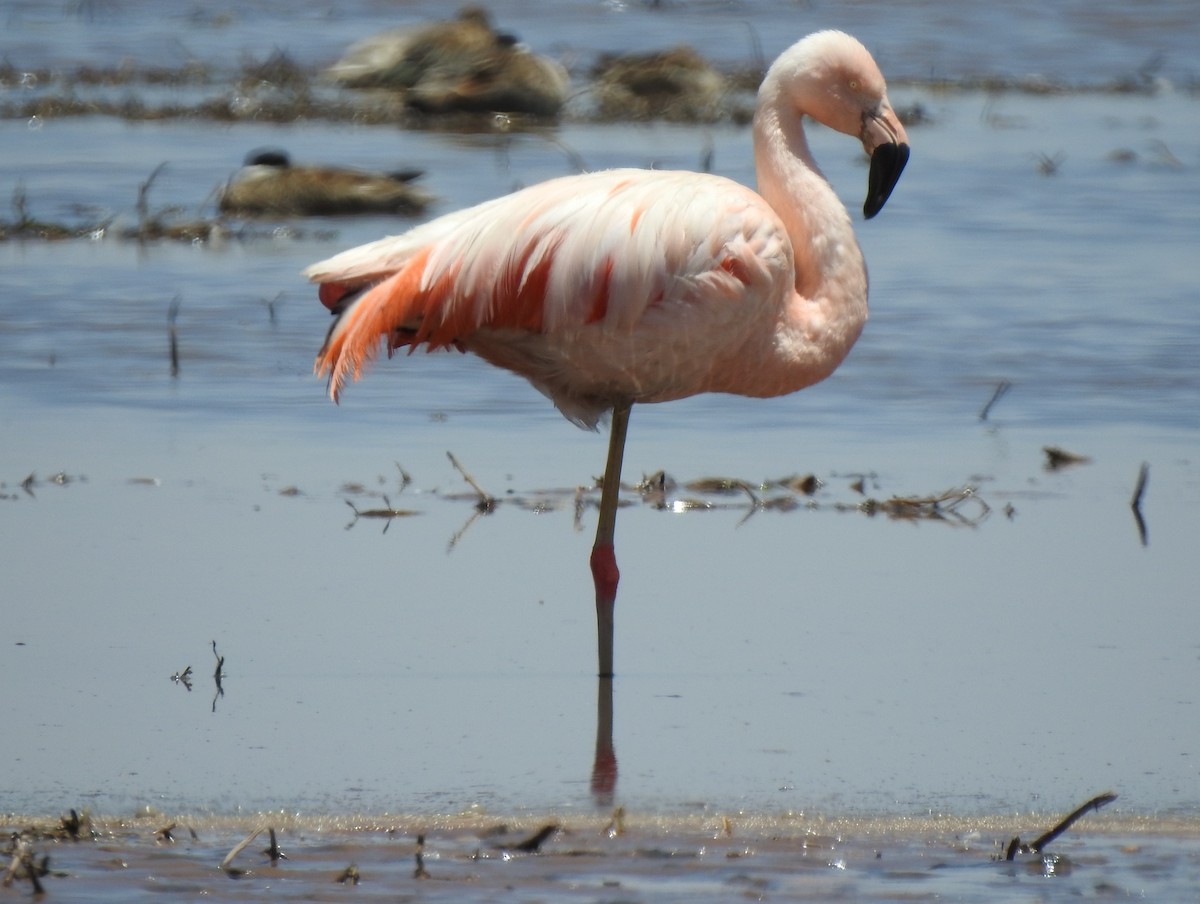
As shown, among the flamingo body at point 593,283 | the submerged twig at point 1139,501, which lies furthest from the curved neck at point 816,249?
the submerged twig at point 1139,501

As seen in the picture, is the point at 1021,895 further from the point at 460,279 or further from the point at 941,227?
the point at 941,227

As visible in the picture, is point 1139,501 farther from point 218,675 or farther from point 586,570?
point 218,675

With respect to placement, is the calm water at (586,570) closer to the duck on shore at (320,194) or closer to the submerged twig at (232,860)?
the submerged twig at (232,860)

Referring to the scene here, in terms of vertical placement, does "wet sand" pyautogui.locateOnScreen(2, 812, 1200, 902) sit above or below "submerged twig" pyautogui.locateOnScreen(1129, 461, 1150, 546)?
below

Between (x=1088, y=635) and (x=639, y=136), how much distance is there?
1182cm

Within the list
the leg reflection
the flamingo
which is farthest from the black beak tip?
the leg reflection

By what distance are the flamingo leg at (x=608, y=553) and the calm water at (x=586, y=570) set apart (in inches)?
3.3

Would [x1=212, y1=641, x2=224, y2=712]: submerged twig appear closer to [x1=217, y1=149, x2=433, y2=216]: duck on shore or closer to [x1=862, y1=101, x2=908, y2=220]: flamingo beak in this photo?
[x1=862, y1=101, x2=908, y2=220]: flamingo beak

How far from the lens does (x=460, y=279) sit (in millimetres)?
5418

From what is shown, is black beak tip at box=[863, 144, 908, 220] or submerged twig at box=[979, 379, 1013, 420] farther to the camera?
submerged twig at box=[979, 379, 1013, 420]

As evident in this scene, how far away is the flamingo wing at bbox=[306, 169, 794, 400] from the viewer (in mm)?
5391

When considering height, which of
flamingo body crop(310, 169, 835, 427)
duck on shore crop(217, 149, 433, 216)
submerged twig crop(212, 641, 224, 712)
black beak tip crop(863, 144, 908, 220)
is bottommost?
submerged twig crop(212, 641, 224, 712)

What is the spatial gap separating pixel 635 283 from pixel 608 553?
704mm

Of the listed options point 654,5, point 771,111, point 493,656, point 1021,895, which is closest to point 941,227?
point 771,111
